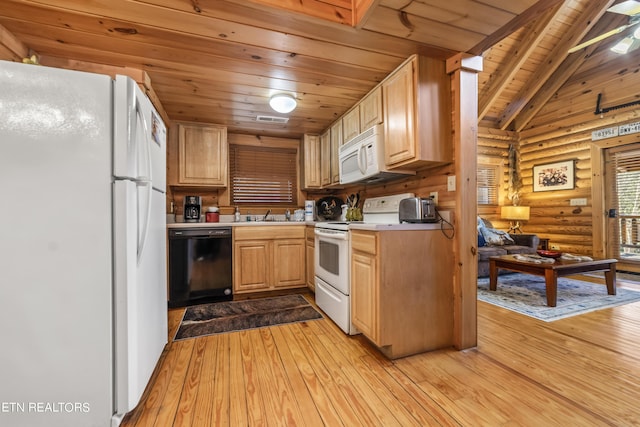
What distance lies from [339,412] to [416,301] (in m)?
0.87

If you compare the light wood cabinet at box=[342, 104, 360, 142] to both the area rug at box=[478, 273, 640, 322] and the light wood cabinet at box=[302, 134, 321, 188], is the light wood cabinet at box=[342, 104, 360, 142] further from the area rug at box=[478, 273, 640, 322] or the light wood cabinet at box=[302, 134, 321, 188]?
the area rug at box=[478, 273, 640, 322]

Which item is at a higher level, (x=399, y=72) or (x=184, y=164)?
(x=399, y=72)

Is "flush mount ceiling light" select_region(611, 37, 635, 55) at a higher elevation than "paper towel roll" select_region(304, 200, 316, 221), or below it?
higher

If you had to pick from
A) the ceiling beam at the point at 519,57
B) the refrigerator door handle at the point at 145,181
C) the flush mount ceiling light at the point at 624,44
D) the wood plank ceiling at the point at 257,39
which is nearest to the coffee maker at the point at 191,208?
the wood plank ceiling at the point at 257,39

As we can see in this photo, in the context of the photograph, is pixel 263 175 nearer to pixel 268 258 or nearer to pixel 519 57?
pixel 268 258

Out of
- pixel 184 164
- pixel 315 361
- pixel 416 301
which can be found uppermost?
pixel 184 164

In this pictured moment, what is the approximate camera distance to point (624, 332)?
2148 millimetres

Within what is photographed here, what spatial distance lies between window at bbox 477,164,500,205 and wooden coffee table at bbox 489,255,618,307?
259cm

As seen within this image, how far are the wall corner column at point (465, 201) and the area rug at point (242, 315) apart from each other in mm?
1229

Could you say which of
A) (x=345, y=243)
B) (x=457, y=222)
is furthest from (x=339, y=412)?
(x=457, y=222)

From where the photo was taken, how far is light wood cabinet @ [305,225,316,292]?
3.14 meters

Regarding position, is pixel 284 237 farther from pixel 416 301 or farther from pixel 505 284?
pixel 505 284

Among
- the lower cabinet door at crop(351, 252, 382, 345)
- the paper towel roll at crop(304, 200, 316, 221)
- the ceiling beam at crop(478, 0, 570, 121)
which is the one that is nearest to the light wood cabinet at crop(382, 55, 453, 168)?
the lower cabinet door at crop(351, 252, 382, 345)

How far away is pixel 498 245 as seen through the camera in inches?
166
